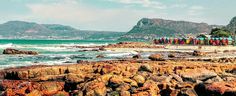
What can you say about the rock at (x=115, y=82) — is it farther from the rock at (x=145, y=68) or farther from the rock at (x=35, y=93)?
the rock at (x=145, y=68)

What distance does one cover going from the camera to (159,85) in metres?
21.6

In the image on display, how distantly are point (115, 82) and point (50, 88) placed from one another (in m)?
3.64

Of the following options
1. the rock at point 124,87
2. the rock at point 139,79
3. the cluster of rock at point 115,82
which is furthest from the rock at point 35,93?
the rock at point 139,79

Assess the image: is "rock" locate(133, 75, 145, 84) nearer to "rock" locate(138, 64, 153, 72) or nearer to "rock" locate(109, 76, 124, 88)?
"rock" locate(109, 76, 124, 88)

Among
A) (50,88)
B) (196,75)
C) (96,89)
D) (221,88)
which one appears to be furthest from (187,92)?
(50,88)

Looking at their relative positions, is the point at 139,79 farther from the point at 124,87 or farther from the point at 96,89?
the point at 96,89

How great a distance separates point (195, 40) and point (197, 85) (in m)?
95.5

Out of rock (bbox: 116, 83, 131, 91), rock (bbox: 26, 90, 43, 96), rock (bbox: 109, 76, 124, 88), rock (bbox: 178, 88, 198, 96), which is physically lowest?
rock (bbox: 26, 90, 43, 96)

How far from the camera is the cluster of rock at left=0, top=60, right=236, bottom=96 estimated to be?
20.4m

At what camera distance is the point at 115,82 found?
21.4m

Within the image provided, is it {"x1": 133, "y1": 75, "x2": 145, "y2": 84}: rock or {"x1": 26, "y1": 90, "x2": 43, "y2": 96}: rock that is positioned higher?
{"x1": 133, "y1": 75, "x2": 145, "y2": 84}: rock

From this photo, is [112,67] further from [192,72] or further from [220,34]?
[220,34]

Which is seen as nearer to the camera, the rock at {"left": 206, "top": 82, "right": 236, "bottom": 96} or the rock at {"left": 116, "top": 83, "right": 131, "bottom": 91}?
the rock at {"left": 206, "top": 82, "right": 236, "bottom": 96}

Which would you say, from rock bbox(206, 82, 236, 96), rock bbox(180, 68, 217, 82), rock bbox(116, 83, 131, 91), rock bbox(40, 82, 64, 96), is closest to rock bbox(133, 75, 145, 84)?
rock bbox(116, 83, 131, 91)
